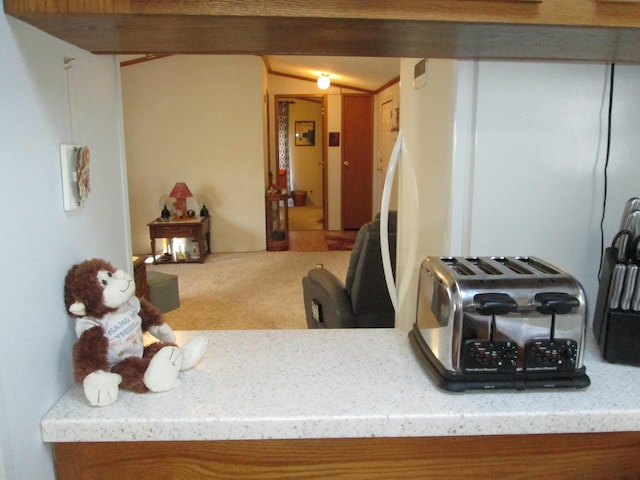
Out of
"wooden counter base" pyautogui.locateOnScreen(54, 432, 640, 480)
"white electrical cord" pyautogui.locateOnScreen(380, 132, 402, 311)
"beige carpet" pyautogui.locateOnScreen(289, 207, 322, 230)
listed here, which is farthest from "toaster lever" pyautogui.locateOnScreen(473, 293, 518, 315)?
"beige carpet" pyautogui.locateOnScreen(289, 207, 322, 230)

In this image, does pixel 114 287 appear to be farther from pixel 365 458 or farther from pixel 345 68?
pixel 345 68

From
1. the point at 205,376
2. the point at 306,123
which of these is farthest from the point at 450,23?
the point at 306,123

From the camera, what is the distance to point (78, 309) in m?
0.91

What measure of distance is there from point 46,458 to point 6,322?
11.0 inches

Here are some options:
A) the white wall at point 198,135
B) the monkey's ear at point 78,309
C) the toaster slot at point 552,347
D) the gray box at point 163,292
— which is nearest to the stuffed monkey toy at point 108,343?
the monkey's ear at point 78,309

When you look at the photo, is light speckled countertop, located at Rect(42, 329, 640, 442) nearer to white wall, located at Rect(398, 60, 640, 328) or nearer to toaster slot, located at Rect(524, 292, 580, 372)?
toaster slot, located at Rect(524, 292, 580, 372)

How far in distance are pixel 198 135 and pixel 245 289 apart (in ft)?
7.55

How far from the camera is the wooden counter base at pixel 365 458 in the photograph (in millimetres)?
893

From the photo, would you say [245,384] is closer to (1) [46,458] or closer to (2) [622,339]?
(1) [46,458]

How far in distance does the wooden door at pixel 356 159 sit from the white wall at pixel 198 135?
1.66 metres

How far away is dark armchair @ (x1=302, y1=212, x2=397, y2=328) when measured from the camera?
7.86 ft

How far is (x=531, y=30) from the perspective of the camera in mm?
898

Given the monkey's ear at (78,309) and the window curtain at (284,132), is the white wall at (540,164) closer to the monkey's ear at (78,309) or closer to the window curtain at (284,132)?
the monkey's ear at (78,309)

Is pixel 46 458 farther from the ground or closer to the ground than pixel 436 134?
closer to the ground
